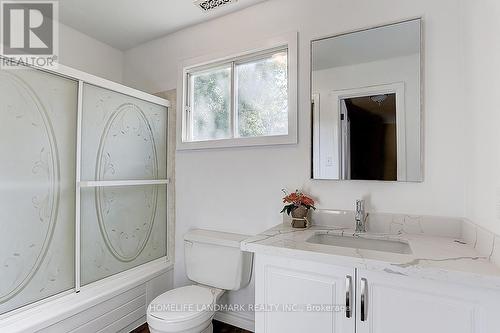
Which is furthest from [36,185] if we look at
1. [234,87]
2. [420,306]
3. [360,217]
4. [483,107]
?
[483,107]

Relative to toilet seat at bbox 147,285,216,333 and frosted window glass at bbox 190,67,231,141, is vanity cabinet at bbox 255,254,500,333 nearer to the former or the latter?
toilet seat at bbox 147,285,216,333

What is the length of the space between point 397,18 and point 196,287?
84.0 inches

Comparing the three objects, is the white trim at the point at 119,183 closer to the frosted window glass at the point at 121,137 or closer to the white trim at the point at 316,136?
the frosted window glass at the point at 121,137

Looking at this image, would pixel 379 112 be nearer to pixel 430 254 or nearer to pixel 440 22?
pixel 440 22

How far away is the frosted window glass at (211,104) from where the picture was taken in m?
2.19

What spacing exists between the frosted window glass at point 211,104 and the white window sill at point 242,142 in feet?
0.34

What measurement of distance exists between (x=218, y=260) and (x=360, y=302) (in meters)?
1.07

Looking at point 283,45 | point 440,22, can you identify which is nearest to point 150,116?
point 283,45

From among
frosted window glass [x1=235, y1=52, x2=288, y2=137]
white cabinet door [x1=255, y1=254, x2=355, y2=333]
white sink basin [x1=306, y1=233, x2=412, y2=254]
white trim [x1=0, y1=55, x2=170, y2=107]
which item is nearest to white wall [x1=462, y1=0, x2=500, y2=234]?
white sink basin [x1=306, y1=233, x2=412, y2=254]

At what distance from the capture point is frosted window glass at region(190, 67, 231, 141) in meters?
2.19

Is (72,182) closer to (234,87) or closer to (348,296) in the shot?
(234,87)

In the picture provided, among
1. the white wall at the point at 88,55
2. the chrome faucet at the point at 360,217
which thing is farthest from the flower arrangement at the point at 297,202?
the white wall at the point at 88,55

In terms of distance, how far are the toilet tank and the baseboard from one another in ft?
1.01

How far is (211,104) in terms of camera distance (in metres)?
2.27
